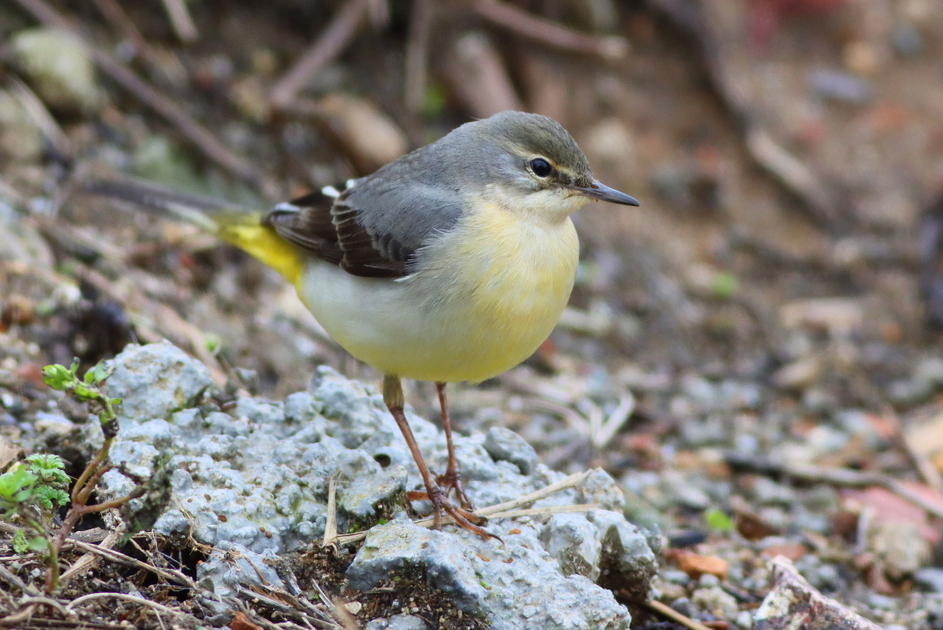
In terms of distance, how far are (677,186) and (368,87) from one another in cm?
315

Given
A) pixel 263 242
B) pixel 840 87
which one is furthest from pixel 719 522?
pixel 840 87

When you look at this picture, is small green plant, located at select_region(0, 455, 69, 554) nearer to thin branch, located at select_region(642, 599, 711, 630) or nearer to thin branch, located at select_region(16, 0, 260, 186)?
thin branch, located at select_region(642, 599, 711, 630)

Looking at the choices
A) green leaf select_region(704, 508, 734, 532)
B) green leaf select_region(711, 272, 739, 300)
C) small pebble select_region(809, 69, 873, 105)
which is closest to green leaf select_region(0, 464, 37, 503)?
green leaf select_region(704, 508, 734, 532)

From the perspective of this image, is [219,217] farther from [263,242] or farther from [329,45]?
[329,45]

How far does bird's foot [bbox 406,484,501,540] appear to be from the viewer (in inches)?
161

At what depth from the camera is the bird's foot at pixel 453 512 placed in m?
4.08

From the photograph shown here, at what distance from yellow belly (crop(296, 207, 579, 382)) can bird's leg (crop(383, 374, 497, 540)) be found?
0.10m

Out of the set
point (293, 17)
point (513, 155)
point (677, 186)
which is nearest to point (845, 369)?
point (677, 186)

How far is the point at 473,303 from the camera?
4.28 meters

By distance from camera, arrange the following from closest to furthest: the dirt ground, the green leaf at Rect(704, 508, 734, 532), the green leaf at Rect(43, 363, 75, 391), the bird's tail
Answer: the green leaf at Rect(43, 363, 75, 391), the green leaf at Rect(704, 508, 734, 532), the bird's tail, the dirt ground

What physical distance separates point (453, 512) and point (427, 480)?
25cm

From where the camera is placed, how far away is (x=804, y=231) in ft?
33.1

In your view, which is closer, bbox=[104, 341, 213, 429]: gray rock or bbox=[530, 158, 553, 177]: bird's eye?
bbox=[104, 341, 213, 429]: gray rock

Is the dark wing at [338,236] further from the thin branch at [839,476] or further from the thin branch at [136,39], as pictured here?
the thin branch at [136,39]
